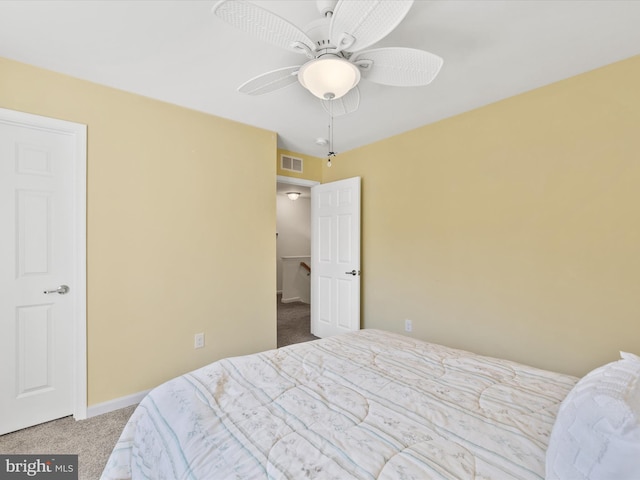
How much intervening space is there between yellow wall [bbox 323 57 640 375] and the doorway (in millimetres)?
2414

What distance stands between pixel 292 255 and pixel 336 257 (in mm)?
3363

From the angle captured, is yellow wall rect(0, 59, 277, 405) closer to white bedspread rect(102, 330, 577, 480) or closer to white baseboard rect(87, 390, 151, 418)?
white baseboard rect(87, 390, 151, 418)

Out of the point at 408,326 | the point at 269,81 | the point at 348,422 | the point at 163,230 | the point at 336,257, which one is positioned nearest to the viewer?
the point at 348,422

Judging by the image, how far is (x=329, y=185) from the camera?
3.74 meters

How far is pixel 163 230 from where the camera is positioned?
8.07 feet

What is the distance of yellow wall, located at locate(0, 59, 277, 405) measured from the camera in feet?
7.06

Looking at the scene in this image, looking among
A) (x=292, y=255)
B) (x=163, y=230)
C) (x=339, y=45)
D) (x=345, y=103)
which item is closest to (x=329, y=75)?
(x=339, y=45)

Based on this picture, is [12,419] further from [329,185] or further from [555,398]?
[329,185]

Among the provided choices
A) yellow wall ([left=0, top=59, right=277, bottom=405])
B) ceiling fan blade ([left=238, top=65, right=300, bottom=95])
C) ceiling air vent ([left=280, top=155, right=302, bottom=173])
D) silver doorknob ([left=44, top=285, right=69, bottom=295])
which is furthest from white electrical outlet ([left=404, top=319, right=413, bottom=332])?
silver doorknob ([left=44, top=285, right=69, bottom=295])

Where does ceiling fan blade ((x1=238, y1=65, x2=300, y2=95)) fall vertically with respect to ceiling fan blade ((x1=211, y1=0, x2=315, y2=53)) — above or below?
below

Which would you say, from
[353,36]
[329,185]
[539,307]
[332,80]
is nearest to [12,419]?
[332,80]

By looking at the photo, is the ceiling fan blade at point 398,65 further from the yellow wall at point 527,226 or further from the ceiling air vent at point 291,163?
the ceiling air vent at point 291,163

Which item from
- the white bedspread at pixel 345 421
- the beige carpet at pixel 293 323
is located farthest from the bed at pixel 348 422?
the beige carpet at pixel 293 323

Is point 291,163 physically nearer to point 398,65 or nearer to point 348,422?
point 398,65
